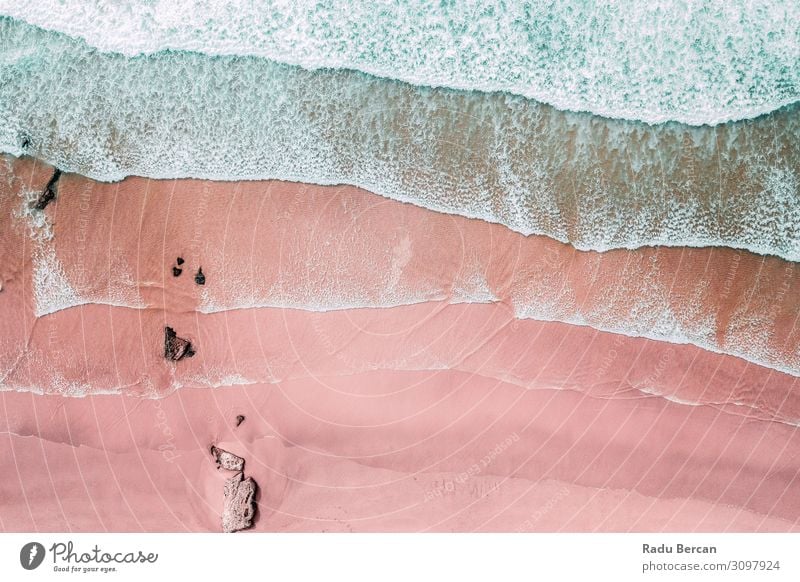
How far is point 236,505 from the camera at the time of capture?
612cm

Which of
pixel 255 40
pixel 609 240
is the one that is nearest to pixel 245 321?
pixel 255 40

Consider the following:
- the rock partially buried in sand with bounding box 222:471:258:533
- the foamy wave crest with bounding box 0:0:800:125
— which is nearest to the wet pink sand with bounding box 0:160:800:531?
the rock partially buried in sand with bounding box 222:471:258:533

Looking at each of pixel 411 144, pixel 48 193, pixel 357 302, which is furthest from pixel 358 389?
pixel 48 193

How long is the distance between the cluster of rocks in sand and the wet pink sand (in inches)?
4.0

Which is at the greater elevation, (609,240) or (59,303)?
(609,240)

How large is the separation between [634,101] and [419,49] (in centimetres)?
226

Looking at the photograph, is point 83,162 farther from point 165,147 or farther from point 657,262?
point 657,262

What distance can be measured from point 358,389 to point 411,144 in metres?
2.53

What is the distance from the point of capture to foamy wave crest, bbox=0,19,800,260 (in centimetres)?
627

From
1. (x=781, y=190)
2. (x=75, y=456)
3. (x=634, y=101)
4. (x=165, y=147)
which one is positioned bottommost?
(x=75, y=456)

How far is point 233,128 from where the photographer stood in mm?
6281

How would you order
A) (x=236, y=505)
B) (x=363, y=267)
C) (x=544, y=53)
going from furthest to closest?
(x=544, y=53)
(x=363, y=267)
(x=236, y=505)

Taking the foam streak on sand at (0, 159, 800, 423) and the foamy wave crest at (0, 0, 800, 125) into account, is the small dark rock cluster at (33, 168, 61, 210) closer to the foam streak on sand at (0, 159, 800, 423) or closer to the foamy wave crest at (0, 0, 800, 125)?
the foam streak on sand at (0, 159, 800, 423)

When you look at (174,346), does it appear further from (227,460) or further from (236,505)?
(236,505)
